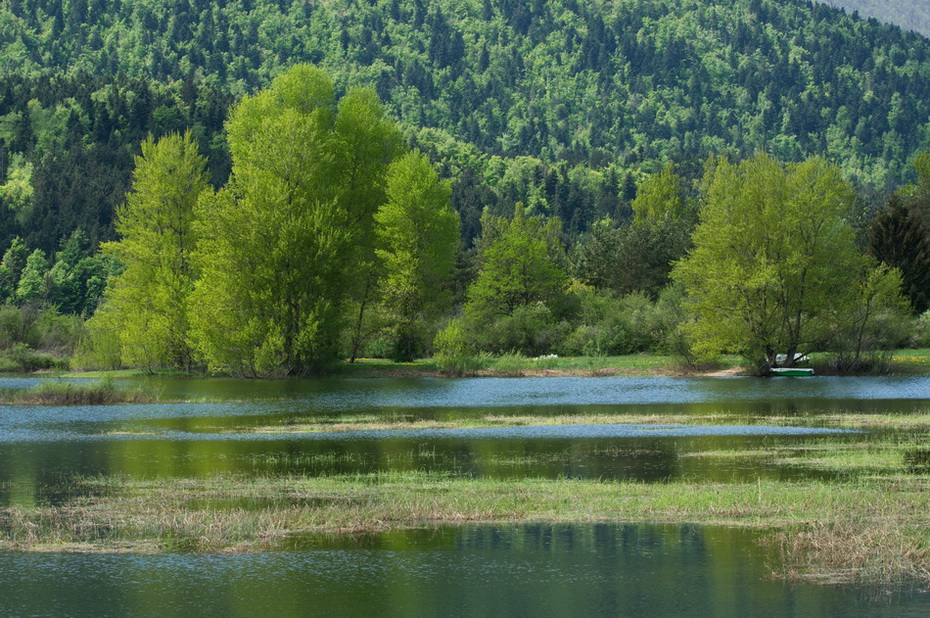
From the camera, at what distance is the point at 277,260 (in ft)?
259

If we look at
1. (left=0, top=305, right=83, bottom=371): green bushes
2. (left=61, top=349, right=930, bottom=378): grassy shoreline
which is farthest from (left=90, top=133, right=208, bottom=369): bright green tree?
(left=0, top=305, right=83, bottom=371): green bushes

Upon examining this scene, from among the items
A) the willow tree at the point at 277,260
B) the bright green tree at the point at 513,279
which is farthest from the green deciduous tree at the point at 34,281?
the willow tree at the point at 277,260

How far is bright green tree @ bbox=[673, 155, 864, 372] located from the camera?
81875 millimetres

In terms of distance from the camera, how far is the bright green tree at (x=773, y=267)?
81875mm

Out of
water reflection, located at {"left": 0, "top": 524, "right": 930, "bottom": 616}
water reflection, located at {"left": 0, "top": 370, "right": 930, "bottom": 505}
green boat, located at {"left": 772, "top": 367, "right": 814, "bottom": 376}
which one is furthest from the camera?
green boat, located at {"left": 772, "top": 367, "right": 814, "bottom": 376}

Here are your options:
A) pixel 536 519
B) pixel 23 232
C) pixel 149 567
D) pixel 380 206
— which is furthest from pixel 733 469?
pixel 23 232

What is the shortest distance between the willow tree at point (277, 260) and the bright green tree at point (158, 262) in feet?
12.4

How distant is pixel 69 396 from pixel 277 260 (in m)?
22.1

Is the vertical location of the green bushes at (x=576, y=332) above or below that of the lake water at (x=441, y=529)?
above

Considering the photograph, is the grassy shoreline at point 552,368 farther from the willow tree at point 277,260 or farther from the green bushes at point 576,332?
the green bushes at point 576,332

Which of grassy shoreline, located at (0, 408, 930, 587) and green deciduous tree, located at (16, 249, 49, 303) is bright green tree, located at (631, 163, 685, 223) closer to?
green deciduous tree, located at (16, 249, 49, 303)

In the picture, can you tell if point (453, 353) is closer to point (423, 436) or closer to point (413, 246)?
point (413, 246)

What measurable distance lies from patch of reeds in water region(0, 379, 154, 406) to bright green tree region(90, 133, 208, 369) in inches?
850

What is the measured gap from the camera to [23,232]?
174m
